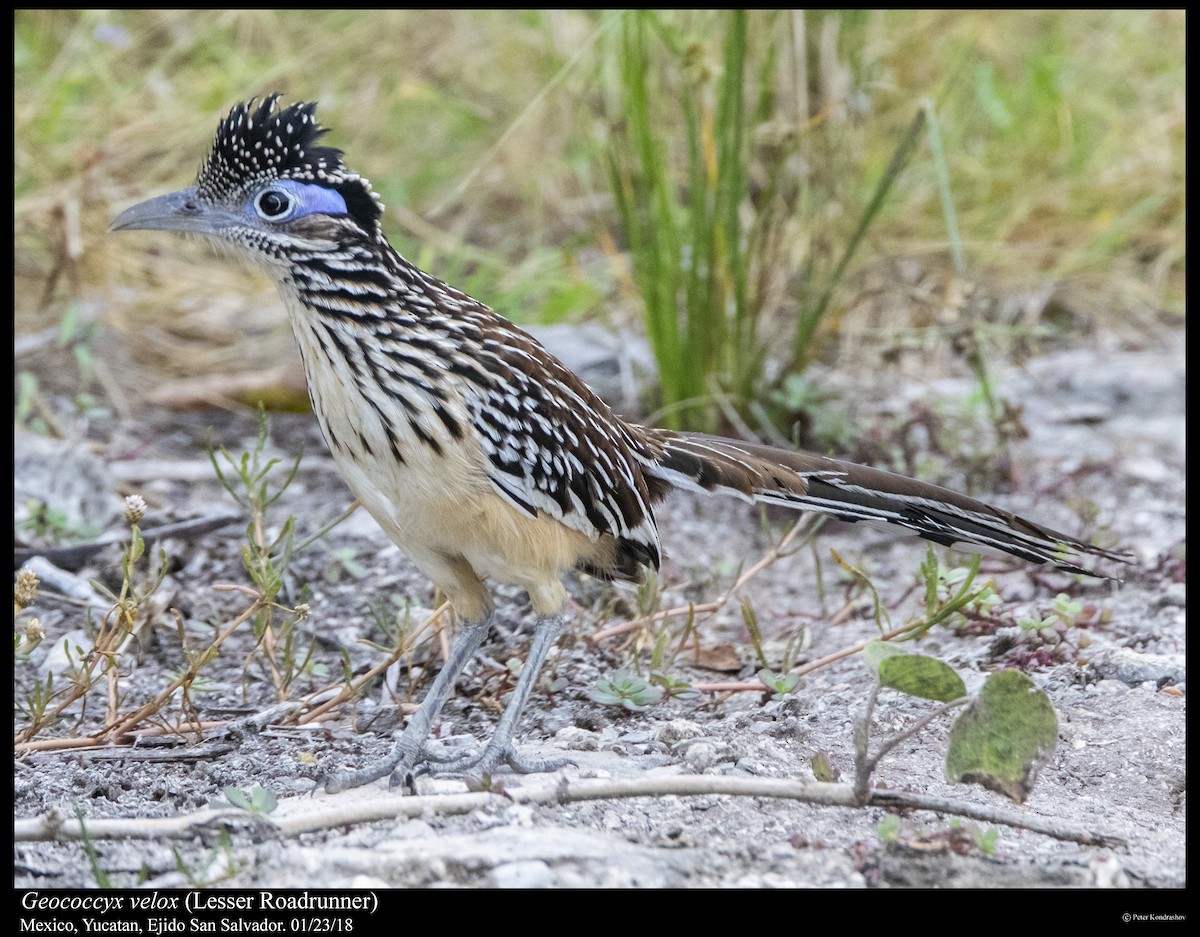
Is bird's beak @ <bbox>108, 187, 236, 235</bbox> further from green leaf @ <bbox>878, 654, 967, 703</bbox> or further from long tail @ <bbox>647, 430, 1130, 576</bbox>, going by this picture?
green leaf @ <bbox>878, 654, 967, 703</bbox>

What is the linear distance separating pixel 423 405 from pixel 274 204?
705 mm

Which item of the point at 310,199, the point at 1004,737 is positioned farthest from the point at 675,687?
the point at 310,199

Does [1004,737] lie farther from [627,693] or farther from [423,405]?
[423,405]

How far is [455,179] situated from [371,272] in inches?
194

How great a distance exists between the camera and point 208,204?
3748mm

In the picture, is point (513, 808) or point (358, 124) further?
point (358, 124)

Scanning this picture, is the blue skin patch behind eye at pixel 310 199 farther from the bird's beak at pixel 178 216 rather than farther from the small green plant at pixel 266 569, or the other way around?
the small green plant at pixel 266 569

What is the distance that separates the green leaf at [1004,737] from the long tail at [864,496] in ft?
2.95

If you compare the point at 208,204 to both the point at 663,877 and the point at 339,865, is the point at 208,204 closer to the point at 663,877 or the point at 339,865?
the point at 339,865

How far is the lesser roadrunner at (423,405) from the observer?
3.52 m

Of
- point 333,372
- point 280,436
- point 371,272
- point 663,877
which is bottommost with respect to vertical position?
point 663,877

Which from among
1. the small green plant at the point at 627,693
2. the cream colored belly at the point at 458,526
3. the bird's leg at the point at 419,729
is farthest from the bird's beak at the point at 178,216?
the small green plant at the point at 627,693
